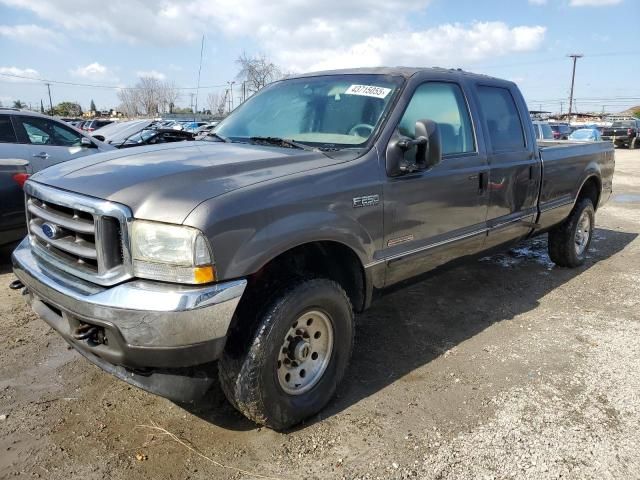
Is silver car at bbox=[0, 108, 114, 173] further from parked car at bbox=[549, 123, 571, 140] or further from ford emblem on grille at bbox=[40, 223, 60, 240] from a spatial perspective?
parked car at bbox=[549, 123, 571, 140]

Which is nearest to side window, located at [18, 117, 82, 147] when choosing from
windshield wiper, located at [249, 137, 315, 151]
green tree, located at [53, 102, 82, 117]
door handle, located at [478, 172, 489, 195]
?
windshield wiper, located at [249, 137, 315, 151]

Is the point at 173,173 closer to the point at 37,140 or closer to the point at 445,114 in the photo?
the point at 445,114

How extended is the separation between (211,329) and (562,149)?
14.6 ft

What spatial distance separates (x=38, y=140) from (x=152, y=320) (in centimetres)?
571

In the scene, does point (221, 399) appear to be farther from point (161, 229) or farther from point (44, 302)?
point (161, 229)

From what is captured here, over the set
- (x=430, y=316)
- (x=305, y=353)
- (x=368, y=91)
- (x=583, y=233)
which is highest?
(x=368, y=91)

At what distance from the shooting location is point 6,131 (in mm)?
6535

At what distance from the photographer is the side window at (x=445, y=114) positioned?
351 cm

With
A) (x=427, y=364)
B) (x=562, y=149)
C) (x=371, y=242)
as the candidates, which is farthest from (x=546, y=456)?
(x=562, y=149)

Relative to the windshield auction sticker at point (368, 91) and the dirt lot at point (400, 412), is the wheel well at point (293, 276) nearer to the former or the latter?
the dirt lot at point (400, 412)

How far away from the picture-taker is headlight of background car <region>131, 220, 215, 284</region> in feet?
7.48

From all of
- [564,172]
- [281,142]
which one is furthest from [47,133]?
[564,172]

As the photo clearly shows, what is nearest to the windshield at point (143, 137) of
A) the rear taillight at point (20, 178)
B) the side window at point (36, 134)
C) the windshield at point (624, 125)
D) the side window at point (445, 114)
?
the side window at point (36, 134)

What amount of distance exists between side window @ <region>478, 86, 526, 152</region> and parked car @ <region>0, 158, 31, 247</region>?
456 cm
